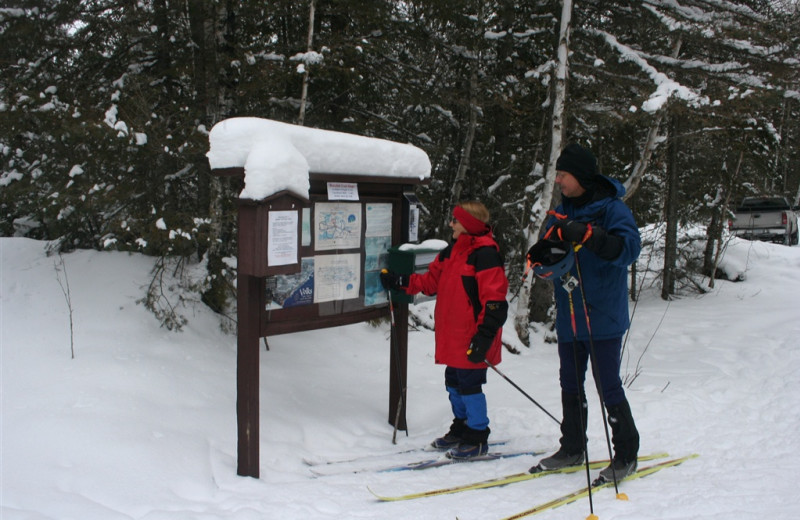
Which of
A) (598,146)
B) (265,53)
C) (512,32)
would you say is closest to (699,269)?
(598,146)

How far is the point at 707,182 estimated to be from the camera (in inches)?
497

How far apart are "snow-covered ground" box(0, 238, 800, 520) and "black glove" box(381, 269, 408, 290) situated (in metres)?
1.31

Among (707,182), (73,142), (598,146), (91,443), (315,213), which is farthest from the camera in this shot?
(707,182)

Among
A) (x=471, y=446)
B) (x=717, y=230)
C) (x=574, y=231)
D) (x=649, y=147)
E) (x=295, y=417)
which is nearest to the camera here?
(x=574, y=231)

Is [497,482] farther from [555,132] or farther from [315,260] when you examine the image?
[555,132]

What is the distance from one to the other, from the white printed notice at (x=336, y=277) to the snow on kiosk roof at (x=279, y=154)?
0.70m

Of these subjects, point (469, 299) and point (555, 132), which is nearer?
point (469, 299)

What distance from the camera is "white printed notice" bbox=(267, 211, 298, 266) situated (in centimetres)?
371

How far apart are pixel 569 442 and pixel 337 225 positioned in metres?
2.35

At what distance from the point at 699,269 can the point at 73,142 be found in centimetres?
1275

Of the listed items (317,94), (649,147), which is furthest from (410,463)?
(649,147)

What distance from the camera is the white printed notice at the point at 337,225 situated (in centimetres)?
442

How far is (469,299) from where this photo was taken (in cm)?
425

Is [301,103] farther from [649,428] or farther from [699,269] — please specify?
[699,269]
